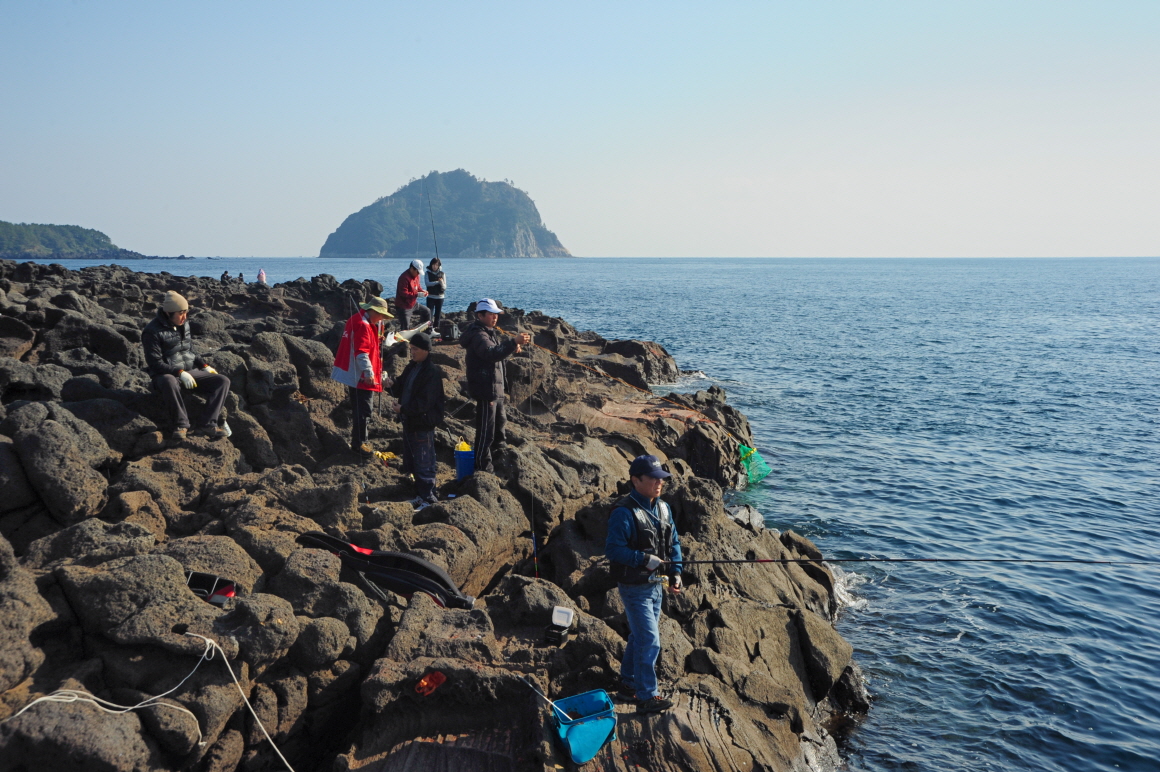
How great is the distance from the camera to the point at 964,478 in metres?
17.5

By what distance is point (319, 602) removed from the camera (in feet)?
20.6

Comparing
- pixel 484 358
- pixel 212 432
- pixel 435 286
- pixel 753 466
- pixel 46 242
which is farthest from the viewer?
pixel 46 242

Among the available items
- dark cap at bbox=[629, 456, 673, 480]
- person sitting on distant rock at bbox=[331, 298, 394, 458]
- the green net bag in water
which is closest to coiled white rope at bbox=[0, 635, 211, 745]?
dark cap at bbox=[629, 456, 673, 480]

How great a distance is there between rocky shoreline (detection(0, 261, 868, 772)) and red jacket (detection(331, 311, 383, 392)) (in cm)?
108

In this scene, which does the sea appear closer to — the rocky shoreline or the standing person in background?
the rocky shoreline

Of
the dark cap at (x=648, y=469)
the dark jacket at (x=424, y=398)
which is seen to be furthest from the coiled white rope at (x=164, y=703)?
the dark jacket at (x=424, y=398)

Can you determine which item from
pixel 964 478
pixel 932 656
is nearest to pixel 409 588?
pixel 932 656

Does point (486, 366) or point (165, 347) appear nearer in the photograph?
point (165, 347)

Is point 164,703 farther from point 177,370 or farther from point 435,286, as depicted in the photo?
point 435,286

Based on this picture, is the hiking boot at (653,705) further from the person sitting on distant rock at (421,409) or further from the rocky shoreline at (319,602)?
the person sitting on distant rock at (421,409)

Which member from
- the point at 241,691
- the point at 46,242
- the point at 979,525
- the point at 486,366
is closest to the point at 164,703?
the point at 241,691

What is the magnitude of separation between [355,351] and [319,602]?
3.89 meters

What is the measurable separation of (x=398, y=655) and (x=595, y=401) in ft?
41.1

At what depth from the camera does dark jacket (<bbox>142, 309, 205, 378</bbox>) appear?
336 inches
